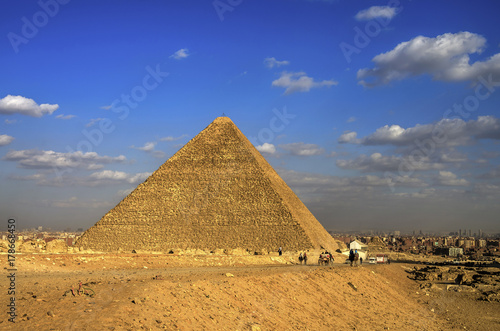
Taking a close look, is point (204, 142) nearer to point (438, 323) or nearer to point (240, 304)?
point (438, 323)

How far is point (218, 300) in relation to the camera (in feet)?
48.1

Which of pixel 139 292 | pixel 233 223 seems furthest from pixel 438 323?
pixel 233 223

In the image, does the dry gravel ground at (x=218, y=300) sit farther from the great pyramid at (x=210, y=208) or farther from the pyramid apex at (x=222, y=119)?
the pyramid apex at (x=222, y=119)

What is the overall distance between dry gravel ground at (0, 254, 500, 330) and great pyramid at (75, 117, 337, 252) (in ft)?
75.0

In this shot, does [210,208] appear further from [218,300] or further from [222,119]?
[218,300]

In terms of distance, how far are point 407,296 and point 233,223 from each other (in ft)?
102

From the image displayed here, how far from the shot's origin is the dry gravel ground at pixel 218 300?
11250 mm

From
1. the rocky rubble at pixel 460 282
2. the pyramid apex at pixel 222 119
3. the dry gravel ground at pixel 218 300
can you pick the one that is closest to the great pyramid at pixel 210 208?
the pyramid apex at pixel 222 119

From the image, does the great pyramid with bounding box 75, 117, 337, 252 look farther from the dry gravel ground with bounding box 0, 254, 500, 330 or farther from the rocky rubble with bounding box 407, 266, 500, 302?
the dry gravel ground with bounding box 0, 254, 500, 330

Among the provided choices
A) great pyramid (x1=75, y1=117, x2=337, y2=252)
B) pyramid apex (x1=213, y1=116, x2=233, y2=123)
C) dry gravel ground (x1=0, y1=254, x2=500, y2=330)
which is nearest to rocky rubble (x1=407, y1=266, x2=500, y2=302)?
dry gravel ground (x1=0, y1=254, x2=500, y2=330)

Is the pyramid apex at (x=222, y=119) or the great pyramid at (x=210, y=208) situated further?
the pyramid apex at (x=222, y=119)

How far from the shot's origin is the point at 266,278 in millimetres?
19516

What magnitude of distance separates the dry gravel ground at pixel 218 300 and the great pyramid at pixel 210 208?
900 inches

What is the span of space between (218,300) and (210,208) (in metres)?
45.9
